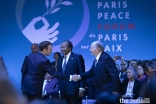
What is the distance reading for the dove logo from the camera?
8.23 m

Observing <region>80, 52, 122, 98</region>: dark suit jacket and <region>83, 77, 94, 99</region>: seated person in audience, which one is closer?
<region>80, 52, 122, 98</region>: dark suit jacket

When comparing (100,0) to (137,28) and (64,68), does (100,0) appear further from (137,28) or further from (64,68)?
(64,68)

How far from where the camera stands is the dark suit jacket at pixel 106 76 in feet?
16.9

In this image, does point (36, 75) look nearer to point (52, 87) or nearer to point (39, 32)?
point (52, 87)

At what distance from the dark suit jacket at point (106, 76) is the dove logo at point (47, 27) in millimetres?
3025

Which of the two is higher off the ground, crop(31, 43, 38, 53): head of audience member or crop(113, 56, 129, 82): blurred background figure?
crop(31, 43, 38, 53): head of audience member

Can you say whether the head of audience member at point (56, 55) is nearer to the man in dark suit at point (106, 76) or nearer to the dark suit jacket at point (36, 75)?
the man in dark suit at point (106, 76)

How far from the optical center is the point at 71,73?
5.53m

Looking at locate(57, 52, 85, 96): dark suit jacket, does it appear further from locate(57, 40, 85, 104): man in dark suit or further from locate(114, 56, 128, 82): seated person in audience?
locate(114, 56, 128, 82): seated person in audience

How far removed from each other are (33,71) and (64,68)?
0.72 metres

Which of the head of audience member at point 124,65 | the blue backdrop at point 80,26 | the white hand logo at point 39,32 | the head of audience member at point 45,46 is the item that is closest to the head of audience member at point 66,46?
the head of audience member at point 45,46

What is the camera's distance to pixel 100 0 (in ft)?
26.9

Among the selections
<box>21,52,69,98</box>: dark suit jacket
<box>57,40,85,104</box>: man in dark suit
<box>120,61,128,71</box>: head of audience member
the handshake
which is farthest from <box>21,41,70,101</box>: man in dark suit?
<box>120,61,128,71</box>: head of audience member

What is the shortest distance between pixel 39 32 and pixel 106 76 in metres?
3.56
